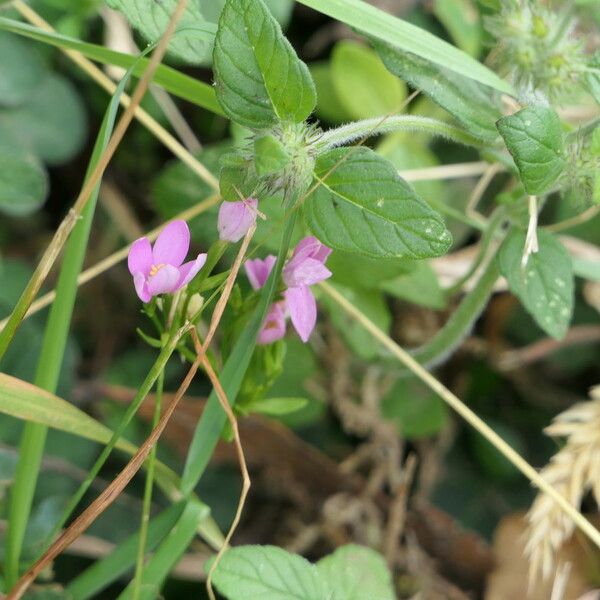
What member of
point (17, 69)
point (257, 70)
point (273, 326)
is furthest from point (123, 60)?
point (17, 69)

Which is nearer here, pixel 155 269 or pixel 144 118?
pixel 155 269

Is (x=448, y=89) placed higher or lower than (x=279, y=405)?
higher

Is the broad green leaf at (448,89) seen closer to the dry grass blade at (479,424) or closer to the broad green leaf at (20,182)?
the dry grass blade at (479,424)

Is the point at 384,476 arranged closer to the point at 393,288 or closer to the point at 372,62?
the point at 393,288

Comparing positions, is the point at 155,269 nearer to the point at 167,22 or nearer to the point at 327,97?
the point at 167,22

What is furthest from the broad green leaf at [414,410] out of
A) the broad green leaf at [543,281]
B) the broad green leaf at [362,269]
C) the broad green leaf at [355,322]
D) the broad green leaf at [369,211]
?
the broad green leaf at [369,211]

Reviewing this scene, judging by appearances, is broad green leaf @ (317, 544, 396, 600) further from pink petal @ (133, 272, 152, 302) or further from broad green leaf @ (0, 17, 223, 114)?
broad green leaf @ (0, 17, 223, 114)

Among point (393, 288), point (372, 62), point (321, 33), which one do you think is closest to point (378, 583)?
point (393, 288)
